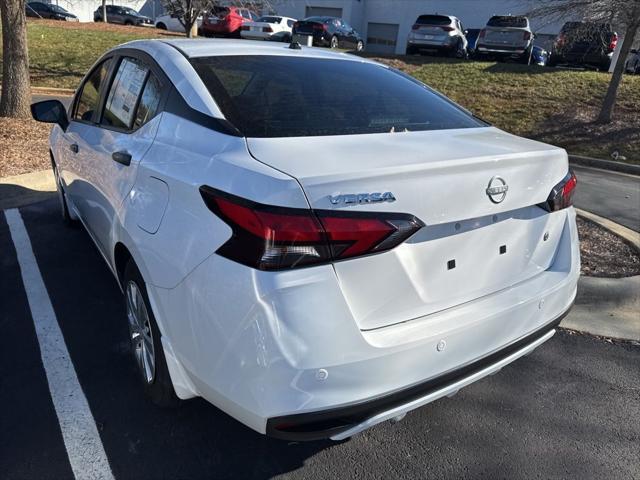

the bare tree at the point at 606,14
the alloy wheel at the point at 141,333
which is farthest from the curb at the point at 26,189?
the bare tree at the point at 606,14

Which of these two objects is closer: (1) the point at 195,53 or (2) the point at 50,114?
(1) the point at 195,53

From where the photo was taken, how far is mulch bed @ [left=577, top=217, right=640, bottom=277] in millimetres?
4445

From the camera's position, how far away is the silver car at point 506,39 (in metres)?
17.8

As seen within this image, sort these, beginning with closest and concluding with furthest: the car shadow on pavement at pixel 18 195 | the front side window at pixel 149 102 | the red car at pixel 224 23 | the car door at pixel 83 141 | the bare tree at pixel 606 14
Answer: the front side window at pixel 149 102 → the car door at pixel 83 141 → the car shadow on pavement at pixel 18 195 → the bare tree at pixel 606 14 → the red car at pixel 224 23

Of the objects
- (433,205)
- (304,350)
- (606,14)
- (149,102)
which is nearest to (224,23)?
(606,14)

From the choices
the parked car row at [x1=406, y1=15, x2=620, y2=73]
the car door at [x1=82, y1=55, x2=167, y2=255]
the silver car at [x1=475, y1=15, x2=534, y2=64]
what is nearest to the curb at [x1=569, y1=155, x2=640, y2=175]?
the parked car row at [x1=406, y1=15, x2=620, y2=73]

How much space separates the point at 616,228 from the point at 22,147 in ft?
25.1

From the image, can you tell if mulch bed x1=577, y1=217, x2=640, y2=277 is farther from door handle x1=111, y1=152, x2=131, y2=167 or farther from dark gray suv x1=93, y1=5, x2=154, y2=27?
dark gray suv x1=93, y1=5, x2=154, y2=27

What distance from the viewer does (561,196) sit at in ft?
7.80

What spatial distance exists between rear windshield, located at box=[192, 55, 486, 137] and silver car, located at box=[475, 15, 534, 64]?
16.9m

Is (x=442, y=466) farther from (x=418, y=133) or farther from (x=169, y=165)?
(x=169, y=165)

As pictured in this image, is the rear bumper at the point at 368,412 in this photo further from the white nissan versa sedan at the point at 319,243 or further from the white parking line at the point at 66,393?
the white parking line at the point at 66,393

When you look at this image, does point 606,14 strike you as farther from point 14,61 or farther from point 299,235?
point 299,235

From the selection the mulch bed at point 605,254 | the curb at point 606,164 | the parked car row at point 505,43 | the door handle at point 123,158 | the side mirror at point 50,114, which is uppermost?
the parked car row at point 505,43
